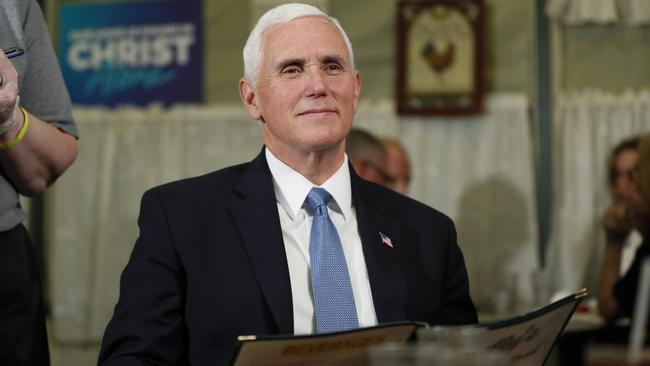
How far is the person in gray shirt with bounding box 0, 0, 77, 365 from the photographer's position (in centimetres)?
201

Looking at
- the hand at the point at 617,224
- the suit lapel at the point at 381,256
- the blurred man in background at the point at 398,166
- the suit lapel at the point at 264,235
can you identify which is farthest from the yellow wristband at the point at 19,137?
the hand at the point at 617,224

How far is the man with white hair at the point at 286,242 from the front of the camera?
206 centimetres

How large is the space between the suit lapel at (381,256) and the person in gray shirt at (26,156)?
0.62m

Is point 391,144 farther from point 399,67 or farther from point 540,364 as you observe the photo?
point 540,364

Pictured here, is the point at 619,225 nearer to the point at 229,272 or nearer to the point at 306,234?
the point at 306,234

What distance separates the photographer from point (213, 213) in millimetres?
2205

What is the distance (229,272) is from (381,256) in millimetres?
317

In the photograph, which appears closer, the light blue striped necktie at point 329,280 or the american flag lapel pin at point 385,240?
the light blue striped necktie at point 329,280

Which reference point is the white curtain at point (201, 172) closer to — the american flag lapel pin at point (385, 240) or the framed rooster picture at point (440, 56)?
the framed rooster picture at point (440, 56)

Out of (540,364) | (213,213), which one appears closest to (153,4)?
(213,213)

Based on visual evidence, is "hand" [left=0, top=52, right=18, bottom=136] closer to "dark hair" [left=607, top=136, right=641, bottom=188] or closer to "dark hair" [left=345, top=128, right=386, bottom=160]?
"dark hair" [left=345, top=128, right=386, bottom=160]

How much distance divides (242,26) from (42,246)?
1.57 m

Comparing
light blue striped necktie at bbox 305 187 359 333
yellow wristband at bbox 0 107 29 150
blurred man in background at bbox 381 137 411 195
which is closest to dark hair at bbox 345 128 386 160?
blurred man in background at bbox 381 137 411 195

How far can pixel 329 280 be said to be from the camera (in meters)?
2.09
